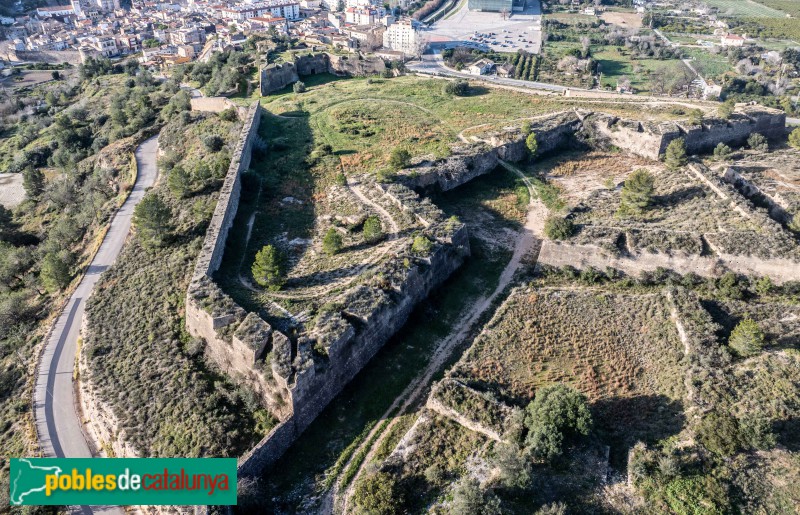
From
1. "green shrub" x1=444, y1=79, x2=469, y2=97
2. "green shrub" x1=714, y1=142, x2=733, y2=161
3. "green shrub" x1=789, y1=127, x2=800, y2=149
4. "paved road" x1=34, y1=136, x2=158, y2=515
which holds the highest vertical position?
"green shrub" x1=444, y1=79, x2=469, y2=97

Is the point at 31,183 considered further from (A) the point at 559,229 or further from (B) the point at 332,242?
(A) the point at 559,229

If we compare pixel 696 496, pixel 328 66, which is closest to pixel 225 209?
pixel 696 496

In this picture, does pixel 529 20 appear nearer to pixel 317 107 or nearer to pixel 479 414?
pixel 317 107

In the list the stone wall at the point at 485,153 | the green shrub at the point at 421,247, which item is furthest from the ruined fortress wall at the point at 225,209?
the stone wall at the point at 485,153

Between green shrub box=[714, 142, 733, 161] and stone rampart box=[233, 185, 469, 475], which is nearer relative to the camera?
stone rampart box=[233, 185, 469, 475]

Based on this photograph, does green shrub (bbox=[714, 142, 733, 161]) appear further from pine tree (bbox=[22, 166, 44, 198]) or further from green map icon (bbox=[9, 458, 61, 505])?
pine tree (bbox=[22, 166, 44, 198])

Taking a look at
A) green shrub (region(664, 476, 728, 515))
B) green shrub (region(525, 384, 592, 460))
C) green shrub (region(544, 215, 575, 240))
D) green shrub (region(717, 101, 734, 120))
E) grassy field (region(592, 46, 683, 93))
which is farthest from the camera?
grassy field (region(592, 46, 683, 93))

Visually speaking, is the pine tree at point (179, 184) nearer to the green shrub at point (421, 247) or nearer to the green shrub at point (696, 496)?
the green shrub at point (421, 247)

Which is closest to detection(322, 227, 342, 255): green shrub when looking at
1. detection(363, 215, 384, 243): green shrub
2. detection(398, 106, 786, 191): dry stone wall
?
detection(363, 215, 384, 243): green shrub
